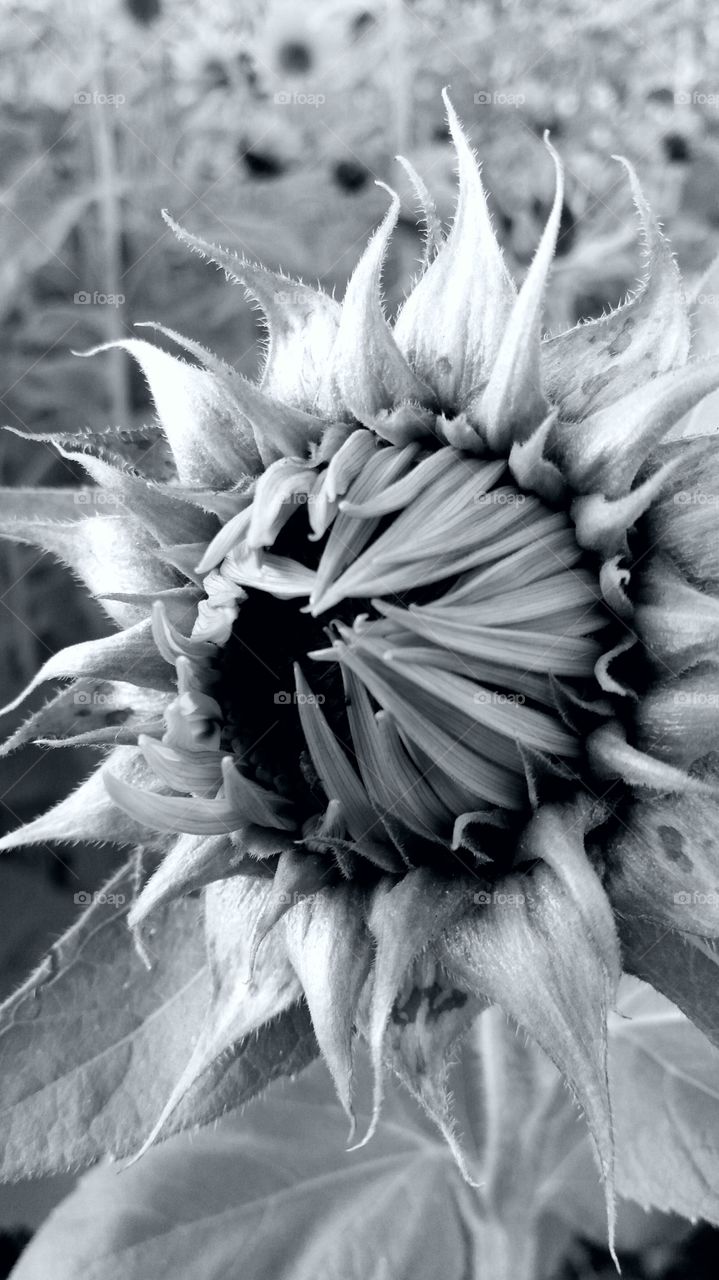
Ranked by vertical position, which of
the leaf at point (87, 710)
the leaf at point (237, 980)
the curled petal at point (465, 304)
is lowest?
the leaf at point (237, 980)

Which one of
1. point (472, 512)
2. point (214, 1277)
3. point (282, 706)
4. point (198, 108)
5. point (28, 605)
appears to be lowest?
point (214, 1277)

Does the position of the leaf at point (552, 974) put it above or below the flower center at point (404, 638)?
below

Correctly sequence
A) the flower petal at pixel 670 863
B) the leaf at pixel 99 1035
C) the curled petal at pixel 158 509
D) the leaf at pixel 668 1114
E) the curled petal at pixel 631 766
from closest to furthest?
the curled petal at pixel 631 766, the flower petal at pixel 670 863, the curled petal at pixel 158 509, the leaf at pixel 99 1035, the leaf at pixel 668 1114

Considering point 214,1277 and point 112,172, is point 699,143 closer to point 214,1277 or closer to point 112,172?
point 112,172

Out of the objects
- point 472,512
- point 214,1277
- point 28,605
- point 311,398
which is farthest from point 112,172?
point 214,1277

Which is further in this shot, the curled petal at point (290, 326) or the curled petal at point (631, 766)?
the curled petal at point (290, 326)

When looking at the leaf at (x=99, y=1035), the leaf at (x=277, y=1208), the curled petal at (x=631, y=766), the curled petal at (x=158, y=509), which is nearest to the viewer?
the curled petal at (x=631, y=766)

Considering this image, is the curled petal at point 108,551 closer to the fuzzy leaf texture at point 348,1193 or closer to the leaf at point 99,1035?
the leaf at point 99,1035

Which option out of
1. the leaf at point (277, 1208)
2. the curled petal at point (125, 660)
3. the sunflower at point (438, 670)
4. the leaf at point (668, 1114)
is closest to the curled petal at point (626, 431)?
the sunflower at point (438, 670)
